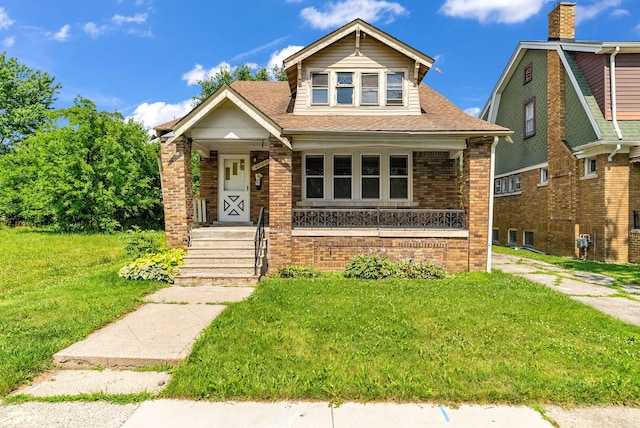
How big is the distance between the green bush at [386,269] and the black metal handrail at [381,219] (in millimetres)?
1252

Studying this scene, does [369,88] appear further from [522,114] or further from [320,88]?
[522,114]

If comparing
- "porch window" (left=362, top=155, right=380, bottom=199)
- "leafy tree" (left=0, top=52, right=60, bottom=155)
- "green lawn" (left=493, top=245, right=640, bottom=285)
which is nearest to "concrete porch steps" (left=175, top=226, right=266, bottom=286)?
"porch window" (left=362, top=155, right=380, bottom=199)

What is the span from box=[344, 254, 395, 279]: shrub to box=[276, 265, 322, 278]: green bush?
0.80 m

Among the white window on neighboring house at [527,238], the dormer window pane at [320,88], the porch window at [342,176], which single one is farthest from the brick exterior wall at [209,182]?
the white window on neighboring house at [527,238]

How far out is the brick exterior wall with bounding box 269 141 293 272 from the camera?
383 inches

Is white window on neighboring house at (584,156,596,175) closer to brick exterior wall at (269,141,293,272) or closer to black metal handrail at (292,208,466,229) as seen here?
black metal handrail at (292,208,466,229)

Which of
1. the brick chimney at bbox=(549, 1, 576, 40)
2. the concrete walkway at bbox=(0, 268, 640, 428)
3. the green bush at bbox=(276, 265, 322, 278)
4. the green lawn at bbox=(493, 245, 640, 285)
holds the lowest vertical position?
the concrete walkway at bbox=(0, 268, 640, 428)

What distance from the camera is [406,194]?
11938mm

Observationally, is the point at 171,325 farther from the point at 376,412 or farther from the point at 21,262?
the point at 21,262

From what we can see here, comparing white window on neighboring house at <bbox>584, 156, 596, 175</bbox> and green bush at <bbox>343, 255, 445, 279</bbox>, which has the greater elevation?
white window on neighboring house at <bbox>584, 156, 596, 175</bbox>

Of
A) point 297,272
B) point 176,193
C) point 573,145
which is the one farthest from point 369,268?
point 573,145

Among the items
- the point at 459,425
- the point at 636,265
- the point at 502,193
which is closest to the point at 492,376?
the point at 459,425

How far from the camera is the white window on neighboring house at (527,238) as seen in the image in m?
16.6

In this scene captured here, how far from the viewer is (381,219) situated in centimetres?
1107
